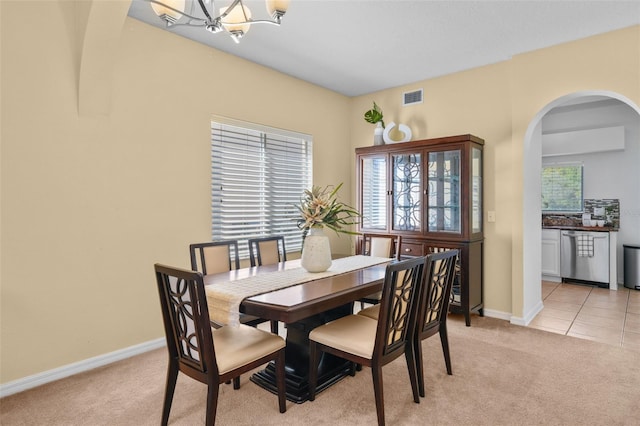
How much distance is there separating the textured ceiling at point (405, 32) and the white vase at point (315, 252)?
173 cm

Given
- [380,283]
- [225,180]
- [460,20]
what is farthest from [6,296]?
[460,20]

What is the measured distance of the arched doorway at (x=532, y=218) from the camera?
12.5 feet

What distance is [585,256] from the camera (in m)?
5.51

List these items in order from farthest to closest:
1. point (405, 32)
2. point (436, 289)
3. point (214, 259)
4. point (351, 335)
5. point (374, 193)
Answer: point (374, 193) → point (405, 32) → point (214, 259) → point (436, 289) → point (351, 335)

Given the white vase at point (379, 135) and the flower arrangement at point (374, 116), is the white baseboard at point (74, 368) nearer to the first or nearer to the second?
the white vase at point (379, 135)

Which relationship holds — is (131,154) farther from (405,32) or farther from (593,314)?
(593,314)

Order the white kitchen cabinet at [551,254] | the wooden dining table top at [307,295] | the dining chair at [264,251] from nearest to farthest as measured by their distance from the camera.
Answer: the wooden dining table top at [307,295] → the dining chair at [264,251] → the white kitchen cabinet at [551,254]

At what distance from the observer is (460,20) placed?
3096 mm

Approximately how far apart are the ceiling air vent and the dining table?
8.04 feet

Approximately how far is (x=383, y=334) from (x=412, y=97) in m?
3.44

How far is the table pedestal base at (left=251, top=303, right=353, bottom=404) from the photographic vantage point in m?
2.46

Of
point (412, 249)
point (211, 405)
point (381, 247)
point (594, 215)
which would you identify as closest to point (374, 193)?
point (412, 249)

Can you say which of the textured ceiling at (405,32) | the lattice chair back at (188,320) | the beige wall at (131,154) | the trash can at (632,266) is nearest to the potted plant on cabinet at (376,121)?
the textured ceiling at (405,32)

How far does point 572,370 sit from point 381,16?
3.07m
